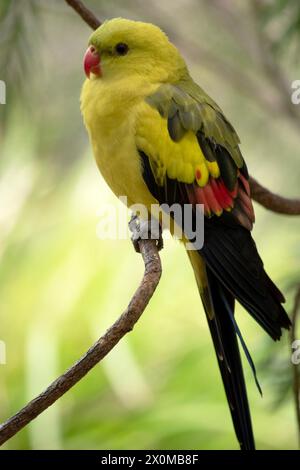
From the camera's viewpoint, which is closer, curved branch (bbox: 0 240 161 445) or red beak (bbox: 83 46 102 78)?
curved branch (bbox: 0 240 161 445)

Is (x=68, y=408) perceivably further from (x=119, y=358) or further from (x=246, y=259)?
(x=246, y=259)

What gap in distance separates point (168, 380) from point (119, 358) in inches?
7.1

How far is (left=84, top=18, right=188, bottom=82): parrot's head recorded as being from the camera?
5.14 feet

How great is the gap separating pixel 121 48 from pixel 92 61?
0.19ft

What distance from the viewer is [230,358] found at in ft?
5.01

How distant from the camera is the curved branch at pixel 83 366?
1.14 m
